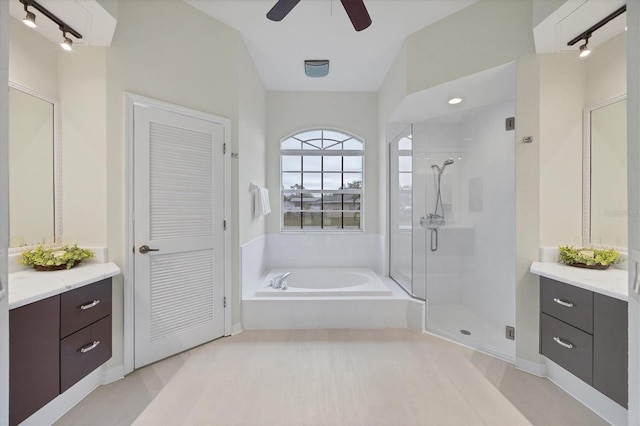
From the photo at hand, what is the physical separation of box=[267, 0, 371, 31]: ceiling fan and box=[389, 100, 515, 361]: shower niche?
4.98 ft

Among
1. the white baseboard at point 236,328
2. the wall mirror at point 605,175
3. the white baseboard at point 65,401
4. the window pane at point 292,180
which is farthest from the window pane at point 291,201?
the wall mirror at point 605,175

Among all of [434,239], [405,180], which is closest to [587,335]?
[434,239]

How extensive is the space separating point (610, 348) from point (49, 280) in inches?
124


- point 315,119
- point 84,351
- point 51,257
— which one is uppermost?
point 315,119

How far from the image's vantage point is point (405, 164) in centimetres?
317

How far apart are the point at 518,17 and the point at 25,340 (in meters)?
3.60

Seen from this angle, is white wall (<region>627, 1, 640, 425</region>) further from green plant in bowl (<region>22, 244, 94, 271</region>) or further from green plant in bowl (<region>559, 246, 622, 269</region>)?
green plant in bowl (<region>22, 244, 94, 271</region>)

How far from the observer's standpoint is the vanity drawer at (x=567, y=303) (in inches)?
62.0

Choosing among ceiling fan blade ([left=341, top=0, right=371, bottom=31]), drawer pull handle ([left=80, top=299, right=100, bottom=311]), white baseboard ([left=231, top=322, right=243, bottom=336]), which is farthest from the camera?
white baseboard ([left=231, top=322, right=243, bottom=336])

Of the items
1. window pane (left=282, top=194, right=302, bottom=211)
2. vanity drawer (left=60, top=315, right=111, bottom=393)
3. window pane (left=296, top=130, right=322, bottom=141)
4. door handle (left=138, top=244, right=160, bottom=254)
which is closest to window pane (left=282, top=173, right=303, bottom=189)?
window pane (left=282, top=194, right=302, bottom=211)

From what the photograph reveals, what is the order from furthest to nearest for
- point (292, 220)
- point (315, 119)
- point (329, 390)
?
point (292, 220) → point (315, 119) → point (329, 390)

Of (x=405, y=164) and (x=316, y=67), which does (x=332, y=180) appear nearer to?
(x=405, y=164)

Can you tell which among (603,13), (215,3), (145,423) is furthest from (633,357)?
(215,3)

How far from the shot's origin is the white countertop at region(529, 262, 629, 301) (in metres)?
1.45
